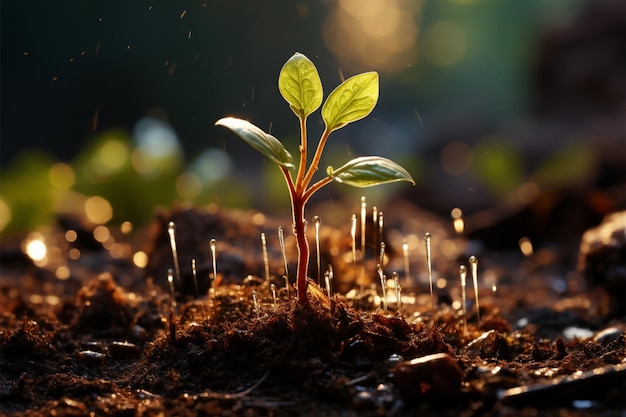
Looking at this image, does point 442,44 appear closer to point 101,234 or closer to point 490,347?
point 101,234

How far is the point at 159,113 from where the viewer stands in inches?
473

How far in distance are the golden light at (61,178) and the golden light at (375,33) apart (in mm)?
8262

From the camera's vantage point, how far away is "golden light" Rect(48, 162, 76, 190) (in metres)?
5.87

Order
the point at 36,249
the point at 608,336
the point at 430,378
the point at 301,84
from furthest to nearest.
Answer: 1. the point at 36,249
2. the point at 608,336
3. the point at 301,84
4. the point at 430,378

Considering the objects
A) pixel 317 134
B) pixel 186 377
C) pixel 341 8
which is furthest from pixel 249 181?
pixel 186 377

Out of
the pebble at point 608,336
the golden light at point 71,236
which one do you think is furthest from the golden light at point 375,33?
the pebble at point 608,336

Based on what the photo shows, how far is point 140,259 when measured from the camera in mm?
3805

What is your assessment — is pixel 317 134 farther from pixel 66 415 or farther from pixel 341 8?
pixel 66 415

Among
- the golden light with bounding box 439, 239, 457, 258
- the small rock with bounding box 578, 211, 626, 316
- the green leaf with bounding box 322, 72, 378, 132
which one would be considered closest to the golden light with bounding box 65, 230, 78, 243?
the golden light with bounding box 439, 239, 457, 258

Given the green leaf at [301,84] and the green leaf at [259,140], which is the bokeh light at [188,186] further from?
the green leaf at [259,140]

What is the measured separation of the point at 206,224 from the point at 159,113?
9.15 meters

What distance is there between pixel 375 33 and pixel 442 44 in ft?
4.95

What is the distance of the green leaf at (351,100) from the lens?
5.85 ft

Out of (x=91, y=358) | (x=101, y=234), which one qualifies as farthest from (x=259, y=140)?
(x=101, y=234)
